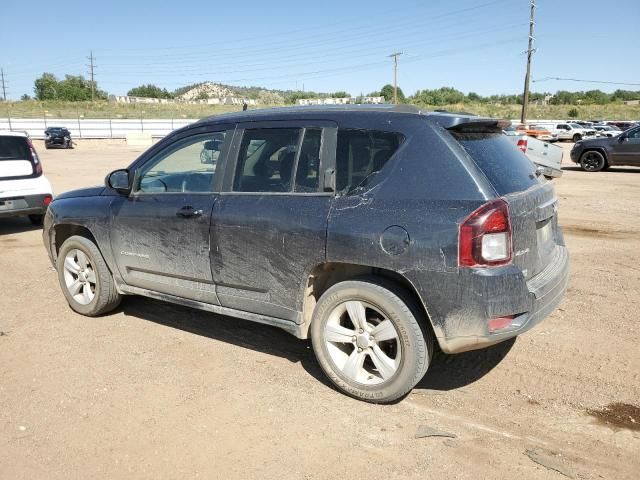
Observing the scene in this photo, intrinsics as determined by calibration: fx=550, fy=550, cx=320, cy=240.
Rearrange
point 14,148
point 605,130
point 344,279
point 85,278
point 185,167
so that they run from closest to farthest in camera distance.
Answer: point 344,279 → point 185,167 → point 85,278 → point 14,148 → point 605,130

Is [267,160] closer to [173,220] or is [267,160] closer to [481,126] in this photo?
[173,220]

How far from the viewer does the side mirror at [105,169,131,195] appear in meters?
4.58

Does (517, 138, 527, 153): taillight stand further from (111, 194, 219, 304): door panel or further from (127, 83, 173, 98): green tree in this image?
(127, 83, 173, 98): green tree

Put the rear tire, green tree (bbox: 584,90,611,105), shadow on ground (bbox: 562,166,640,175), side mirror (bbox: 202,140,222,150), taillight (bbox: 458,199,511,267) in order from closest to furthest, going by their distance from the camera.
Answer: taillight (bbox: 458,199,511,267), side mirror (bbox: 202,140,222,150), the rear tire, shadow on ground (bbox: 562,166,640,175), green tree (bbox: 584,90,611,105)

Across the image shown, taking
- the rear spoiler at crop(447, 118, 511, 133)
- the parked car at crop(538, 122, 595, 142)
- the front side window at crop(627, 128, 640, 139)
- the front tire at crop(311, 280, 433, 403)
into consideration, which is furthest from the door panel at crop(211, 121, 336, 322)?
the parked car at crop(538, 122, 595, 142)

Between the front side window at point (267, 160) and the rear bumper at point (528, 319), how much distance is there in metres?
1.46

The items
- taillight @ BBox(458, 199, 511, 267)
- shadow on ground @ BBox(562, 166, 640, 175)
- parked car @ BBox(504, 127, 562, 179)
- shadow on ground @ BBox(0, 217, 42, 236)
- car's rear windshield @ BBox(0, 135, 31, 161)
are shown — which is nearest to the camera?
taillight @ BBox(458, 199, 511, 267)

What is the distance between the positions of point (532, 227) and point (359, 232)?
1063 mm

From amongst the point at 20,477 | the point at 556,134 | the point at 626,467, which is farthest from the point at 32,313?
the point at 556,134

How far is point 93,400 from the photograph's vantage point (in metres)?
3.60

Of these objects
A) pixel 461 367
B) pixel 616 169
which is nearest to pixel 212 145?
pixel 461 367

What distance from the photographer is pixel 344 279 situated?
360cm

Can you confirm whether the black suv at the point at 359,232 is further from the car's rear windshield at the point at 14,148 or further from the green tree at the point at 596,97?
the green tree at the point at 596,97

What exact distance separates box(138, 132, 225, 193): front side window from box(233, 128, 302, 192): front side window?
10.2 inches
